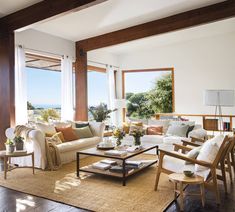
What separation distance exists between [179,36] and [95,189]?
17.7ft

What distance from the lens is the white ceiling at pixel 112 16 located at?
16.4 ft

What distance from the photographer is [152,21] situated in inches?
233

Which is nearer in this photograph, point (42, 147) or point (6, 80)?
point (42, 147)

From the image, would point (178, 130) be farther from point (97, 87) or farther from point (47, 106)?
point (97, 87)

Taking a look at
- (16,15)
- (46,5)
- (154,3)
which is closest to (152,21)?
(154,3)

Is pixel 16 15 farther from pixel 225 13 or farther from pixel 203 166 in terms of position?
pixel 203 166

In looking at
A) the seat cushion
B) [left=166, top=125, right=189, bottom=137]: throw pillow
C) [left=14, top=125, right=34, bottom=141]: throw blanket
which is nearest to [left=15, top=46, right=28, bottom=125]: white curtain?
[left=14, top=125, right=34, bottom=141]: throw blanket

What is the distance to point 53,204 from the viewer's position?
305 cm

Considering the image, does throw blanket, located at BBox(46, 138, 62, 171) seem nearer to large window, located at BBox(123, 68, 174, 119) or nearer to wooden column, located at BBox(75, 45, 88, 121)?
wooden column, located at BBox(75, 45, 88, 121)

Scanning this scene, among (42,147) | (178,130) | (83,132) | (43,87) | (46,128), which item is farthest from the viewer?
(43,87)

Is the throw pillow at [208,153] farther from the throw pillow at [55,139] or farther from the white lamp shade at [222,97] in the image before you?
the white lamp shade at [222,97]

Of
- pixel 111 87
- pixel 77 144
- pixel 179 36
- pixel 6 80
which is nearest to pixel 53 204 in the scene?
pixel 77 144

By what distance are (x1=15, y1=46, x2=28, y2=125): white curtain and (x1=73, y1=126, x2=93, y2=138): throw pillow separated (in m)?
1.27

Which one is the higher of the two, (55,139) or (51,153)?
(55,139)
